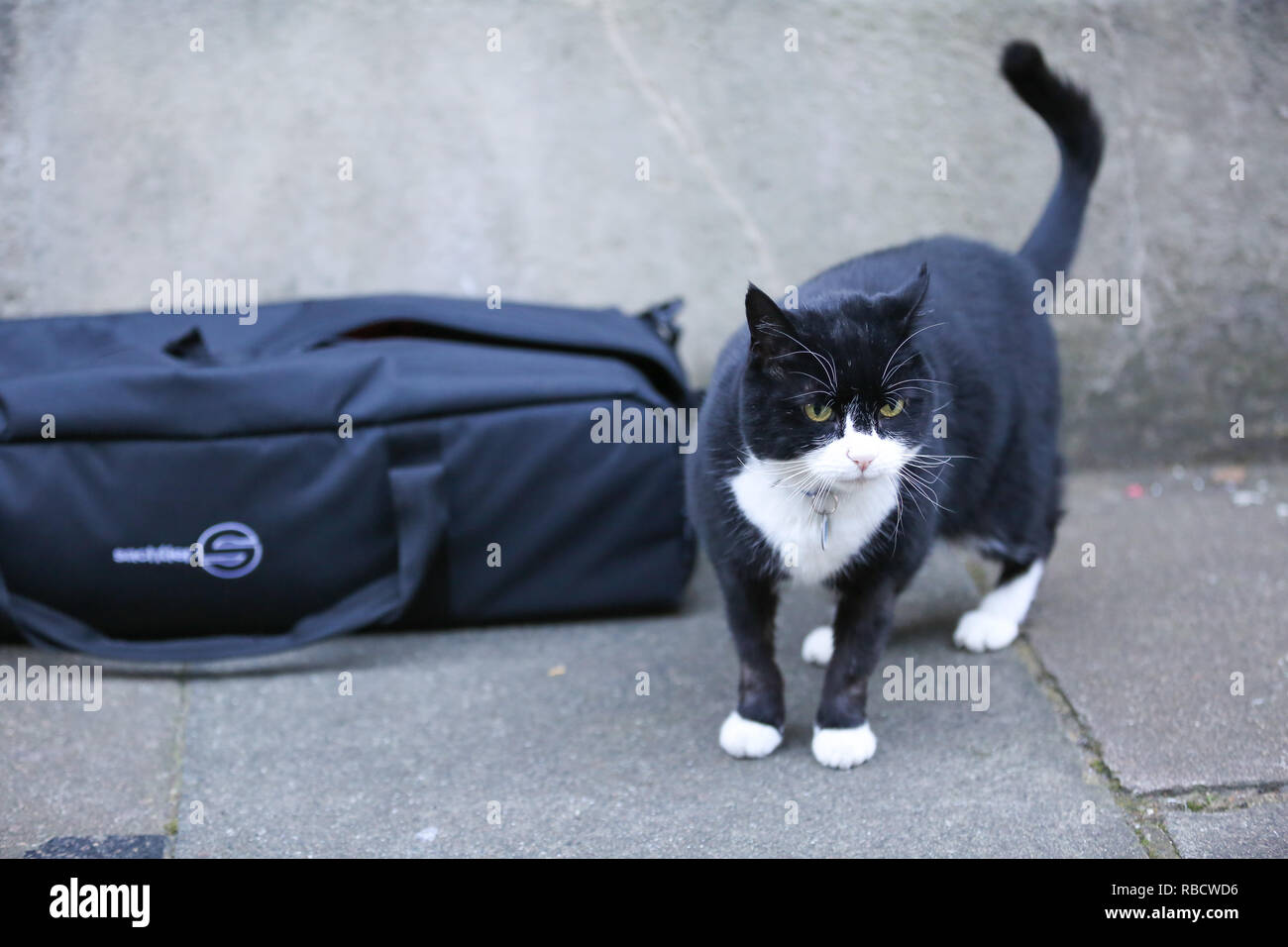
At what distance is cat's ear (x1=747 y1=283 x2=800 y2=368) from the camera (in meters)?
1.49

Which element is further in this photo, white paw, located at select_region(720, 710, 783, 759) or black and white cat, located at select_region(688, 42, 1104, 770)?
white paw, located at select_region(720, 710, 783, 759)

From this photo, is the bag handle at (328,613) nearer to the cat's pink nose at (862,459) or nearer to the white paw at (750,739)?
the white paw at (750,739)

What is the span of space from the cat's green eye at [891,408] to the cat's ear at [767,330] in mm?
147

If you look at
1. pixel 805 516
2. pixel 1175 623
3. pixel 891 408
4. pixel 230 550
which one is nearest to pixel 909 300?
pixel 891 408

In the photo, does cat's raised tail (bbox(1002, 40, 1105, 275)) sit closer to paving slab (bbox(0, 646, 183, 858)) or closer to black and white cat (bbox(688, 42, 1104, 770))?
black and white cat (bbox(688, 42, 1104, 770))

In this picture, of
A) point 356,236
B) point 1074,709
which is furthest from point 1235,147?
point 356,236

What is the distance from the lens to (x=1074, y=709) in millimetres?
1900

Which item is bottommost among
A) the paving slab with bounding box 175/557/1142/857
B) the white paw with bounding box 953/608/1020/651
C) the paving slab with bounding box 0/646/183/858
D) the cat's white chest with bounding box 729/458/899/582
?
the paving slab with bounding box 0/646/183/858

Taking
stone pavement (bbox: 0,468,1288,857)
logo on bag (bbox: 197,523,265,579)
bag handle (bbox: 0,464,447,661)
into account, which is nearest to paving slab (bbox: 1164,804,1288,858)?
stone pavement (bbox: 0,468,1288,857)

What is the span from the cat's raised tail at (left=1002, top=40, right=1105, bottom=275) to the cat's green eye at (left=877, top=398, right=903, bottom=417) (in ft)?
2.47

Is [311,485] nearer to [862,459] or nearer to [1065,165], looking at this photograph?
[862,459]

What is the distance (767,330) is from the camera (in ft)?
4.99

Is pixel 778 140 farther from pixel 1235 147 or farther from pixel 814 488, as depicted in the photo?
pixel 814 488

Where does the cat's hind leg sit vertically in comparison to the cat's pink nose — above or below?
below
